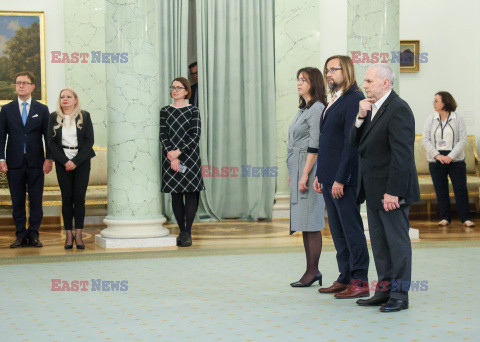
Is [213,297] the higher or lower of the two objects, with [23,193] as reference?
lower

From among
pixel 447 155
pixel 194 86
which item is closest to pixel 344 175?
pixel 447 155

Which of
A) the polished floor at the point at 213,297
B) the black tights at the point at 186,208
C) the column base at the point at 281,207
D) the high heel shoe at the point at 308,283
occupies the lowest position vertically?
the polished floor at the point at 213,297

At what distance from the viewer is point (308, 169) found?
5105 mm

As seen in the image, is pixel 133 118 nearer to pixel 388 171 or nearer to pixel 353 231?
pixel 353 231

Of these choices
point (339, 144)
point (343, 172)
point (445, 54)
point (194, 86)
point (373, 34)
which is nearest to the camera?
point (343, 172)

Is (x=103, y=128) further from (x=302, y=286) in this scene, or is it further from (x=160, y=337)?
(x=160, y=337)

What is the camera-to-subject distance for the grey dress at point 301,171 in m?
5.11

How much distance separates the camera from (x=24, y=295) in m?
5.06

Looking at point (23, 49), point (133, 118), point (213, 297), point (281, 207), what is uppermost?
point (23, 49)

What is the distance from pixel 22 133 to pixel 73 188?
0.92m

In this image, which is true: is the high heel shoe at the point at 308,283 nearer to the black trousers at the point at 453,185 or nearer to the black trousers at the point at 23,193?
the black trousers at the point at 23,193

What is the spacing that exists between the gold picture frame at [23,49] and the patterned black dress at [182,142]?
10.6ft

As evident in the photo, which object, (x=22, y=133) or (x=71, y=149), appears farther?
(x=22, y=133)

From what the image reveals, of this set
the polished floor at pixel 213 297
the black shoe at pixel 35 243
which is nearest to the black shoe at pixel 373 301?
the polished floor at pixel 213 297
